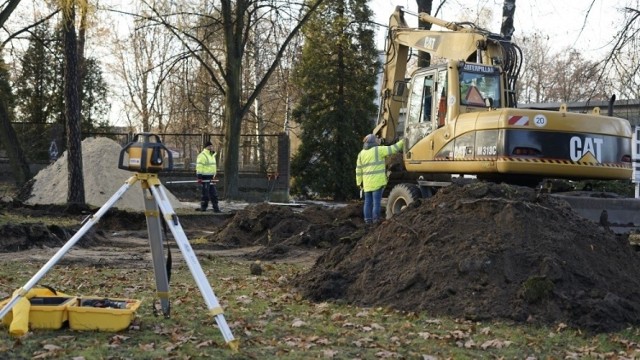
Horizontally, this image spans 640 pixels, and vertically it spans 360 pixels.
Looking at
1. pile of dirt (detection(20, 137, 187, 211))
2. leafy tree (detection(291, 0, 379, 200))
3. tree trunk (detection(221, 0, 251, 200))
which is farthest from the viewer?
leafy tree (detection(291, 0, 379, 200))

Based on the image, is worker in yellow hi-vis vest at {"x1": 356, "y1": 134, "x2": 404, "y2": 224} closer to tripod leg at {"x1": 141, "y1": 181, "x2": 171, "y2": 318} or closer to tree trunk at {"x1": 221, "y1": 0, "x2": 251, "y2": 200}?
tripod leg at {"x1": 141, "y1": 181, "x2": 171, "y2": 318}

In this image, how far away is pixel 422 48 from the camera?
17.4m

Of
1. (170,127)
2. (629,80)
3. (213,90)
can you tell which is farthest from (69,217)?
(170,127)

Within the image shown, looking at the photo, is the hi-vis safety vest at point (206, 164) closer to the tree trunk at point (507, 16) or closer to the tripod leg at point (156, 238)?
the tree trunk at point (507, 16)

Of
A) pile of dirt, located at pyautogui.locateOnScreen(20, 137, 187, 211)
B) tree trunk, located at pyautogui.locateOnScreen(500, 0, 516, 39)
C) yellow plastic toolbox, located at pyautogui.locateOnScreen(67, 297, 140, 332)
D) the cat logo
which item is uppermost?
tree trunk, located at pyautogui.locateOnScreen(500, 0, 516, 39)

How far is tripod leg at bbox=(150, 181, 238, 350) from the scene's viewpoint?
244 inches

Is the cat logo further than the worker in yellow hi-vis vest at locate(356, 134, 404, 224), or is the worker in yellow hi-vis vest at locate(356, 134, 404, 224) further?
the worker in yellow hi-vis vest at locate(356, 134, 404, 224)

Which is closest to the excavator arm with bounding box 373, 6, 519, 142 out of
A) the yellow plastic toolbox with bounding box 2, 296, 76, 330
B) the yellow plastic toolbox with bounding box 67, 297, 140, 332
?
the yellow plastic toolbox with bounding box 67, 297, 140, 332

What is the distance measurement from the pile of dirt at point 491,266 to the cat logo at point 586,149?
3.09 meters

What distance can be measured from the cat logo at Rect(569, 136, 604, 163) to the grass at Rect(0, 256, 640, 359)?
5923 mm

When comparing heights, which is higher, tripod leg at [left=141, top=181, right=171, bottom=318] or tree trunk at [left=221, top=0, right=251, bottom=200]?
tree trunk at [left=221, top=0, right=251, bottom=200]

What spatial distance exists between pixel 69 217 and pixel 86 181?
4.64m

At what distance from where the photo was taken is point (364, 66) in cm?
3406

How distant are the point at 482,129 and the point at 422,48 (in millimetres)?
4377
